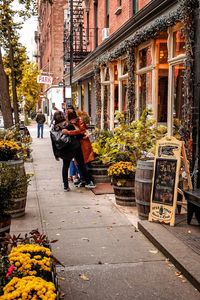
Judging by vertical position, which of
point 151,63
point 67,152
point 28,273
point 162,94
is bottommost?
point 28,273

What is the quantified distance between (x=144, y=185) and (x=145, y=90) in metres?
5.43

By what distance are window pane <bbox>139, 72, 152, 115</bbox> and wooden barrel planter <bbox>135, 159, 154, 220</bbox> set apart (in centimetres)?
449

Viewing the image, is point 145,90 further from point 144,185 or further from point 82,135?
point 144,185

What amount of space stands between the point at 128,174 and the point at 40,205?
1.80 meters

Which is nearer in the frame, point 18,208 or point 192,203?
point 192,203

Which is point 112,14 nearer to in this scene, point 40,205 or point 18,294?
point 40,205

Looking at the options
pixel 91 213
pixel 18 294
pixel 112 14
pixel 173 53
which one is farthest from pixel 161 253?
pixel 112 14

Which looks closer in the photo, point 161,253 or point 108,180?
point 161,253

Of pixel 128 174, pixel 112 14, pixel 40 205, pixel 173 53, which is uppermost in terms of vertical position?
pixel 112 14

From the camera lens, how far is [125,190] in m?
7.93

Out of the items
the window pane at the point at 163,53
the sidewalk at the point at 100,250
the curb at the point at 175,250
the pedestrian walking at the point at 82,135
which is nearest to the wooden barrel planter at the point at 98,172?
the pedestrian walking at the point at 82,135

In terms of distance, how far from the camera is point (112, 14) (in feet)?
52.5

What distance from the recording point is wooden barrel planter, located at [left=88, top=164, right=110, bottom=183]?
402 inches

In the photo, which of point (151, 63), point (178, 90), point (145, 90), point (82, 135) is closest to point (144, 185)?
point (178, 90)
